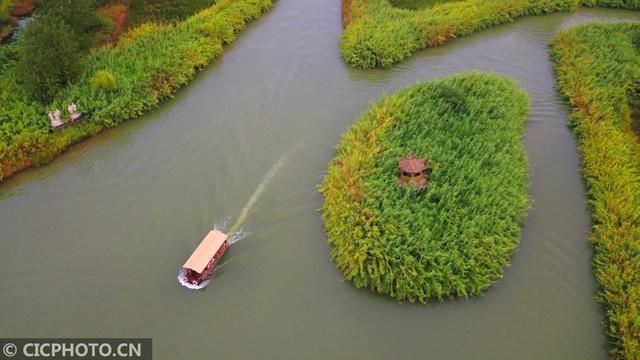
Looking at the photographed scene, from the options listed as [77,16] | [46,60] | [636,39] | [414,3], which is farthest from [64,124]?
[636,39]

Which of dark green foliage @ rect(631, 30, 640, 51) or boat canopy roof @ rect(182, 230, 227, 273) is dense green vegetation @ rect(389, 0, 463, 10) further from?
boat canopy roof @ rect(182, 230, 227, 273)

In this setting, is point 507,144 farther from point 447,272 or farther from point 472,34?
point 472,34

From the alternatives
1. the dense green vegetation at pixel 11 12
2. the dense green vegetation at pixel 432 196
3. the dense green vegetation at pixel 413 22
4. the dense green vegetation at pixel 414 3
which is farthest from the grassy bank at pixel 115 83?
the dense green vegetation at pixel 414 3

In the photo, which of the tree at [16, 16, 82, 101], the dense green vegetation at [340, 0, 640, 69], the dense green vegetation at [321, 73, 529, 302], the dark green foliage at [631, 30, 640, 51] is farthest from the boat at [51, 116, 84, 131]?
the dark green foliage at [631, 30, 640, 51]

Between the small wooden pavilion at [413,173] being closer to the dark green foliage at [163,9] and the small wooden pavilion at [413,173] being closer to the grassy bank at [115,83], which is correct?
the grassy bank at [115,83]

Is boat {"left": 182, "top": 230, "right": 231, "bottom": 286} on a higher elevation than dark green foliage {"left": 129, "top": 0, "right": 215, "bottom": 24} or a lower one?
lower

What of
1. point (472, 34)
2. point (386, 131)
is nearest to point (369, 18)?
point (472, 34)

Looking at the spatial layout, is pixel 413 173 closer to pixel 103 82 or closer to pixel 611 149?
pixel 611 149
